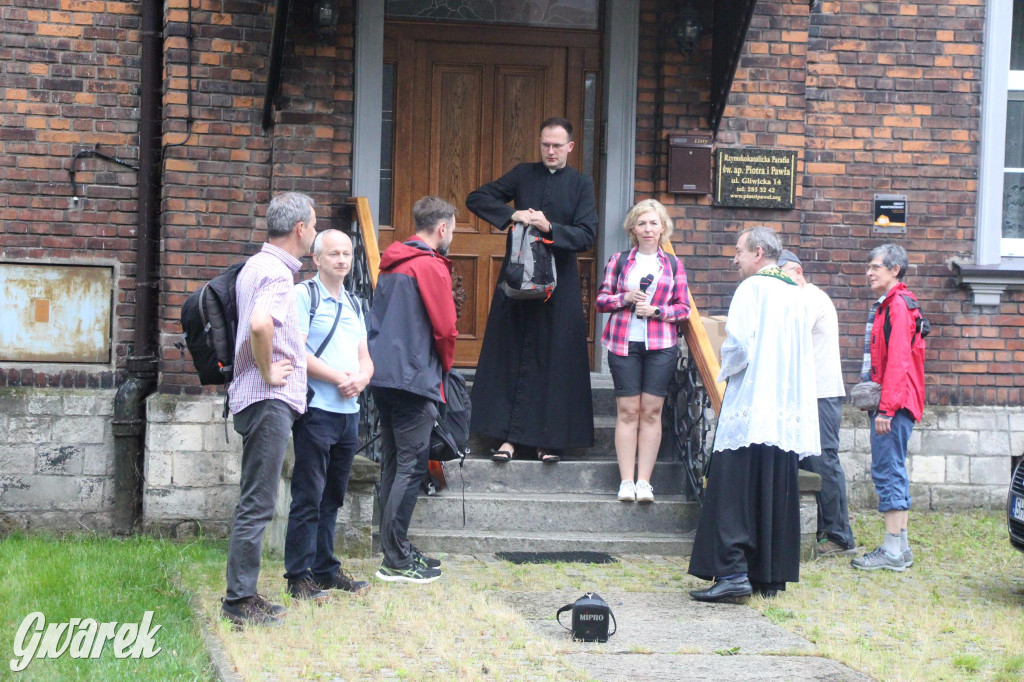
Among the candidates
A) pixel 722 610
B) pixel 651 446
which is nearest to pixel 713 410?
pixel 651 446

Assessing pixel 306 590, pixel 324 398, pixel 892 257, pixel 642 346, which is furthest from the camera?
pixel 642 346

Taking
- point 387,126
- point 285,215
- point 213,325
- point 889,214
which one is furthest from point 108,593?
point 889,214

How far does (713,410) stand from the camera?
7.12 m

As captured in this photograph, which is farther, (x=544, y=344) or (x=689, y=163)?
(x=689, y=163)

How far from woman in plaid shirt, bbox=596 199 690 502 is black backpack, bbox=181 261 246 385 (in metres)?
2.66

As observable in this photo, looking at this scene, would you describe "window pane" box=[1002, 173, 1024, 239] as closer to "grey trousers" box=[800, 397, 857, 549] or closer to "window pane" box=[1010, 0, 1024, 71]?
"window pane" box=[1010, 0, 1024, 71]

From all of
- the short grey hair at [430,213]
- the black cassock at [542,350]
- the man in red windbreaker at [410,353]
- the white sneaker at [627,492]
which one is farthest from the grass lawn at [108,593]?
the white sneaker at [627,492]

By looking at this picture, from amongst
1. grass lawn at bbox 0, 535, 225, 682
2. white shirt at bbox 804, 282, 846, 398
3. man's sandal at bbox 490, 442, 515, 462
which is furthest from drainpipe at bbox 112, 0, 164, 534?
white shirt at bbox 804, 282, 846, 398

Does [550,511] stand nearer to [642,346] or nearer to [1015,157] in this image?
[642,346]

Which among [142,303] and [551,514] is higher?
[142,303]

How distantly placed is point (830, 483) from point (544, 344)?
188cm

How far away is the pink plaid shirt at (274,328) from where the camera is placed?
4945 millimetres

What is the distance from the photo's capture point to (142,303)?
8016 mm

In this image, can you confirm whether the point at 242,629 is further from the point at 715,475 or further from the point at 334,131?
the point at 334,131
